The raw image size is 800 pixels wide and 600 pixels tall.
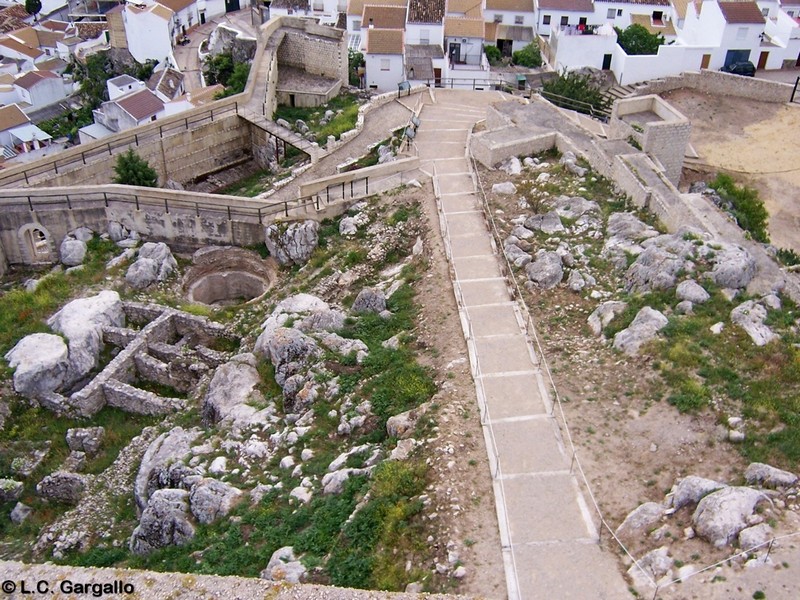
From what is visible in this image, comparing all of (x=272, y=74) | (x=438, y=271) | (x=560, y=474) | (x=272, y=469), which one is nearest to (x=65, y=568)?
(x=272, y=469)

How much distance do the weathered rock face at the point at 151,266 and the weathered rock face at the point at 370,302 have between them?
26.5 feet

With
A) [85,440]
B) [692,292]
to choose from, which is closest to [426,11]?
[692,292]

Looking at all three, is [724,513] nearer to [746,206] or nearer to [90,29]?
[746,206]

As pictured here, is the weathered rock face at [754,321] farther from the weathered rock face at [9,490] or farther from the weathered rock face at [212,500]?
the weathered rock face at [9,490]

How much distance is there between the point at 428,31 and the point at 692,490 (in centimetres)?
3855

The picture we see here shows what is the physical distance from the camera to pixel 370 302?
900 inches

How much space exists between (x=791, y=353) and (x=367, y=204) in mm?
14694

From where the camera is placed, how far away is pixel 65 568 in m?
14.7

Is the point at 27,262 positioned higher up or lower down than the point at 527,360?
lower down

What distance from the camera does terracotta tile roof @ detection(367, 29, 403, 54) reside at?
146 ft

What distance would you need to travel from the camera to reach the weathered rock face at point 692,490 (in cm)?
1480

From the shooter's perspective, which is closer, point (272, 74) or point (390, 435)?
point (390, 435)

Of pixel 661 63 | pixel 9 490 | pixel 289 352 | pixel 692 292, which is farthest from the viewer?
pixel 661 63

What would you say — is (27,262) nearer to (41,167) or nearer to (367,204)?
(41,167)
